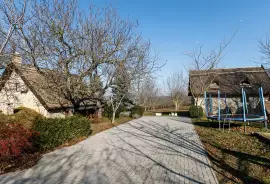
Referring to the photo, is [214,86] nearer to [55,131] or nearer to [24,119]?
[55,131]

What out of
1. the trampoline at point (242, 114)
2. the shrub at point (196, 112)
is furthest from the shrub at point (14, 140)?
the shrub at point (196, 112)

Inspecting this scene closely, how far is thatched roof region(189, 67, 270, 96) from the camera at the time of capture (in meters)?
22.9

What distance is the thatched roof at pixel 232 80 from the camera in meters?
22.9

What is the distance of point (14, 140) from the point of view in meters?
6.61

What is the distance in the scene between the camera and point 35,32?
10273mm

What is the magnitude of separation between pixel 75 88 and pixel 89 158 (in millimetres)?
6402

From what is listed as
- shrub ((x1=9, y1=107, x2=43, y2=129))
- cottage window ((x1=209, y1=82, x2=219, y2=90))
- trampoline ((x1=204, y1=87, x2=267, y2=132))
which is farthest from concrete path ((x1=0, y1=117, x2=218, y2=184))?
cottage window ((x1=209, y1=82, x2=219, y2=90))

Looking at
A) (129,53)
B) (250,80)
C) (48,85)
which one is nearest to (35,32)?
(48,85)

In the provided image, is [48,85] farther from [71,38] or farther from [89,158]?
[89,158]

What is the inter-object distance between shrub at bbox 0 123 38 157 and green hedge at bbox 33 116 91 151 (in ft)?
1.25

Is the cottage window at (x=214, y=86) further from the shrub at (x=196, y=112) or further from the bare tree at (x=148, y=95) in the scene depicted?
the bare tree at (x=148, y=95)

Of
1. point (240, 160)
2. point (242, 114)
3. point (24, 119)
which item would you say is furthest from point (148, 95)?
point (240, 160)

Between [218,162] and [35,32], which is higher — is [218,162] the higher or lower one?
the lower one

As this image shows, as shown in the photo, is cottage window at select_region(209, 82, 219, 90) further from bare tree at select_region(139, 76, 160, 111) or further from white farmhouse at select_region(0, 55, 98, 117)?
white farmhouse at select_region(0, 55, 98, 117)
